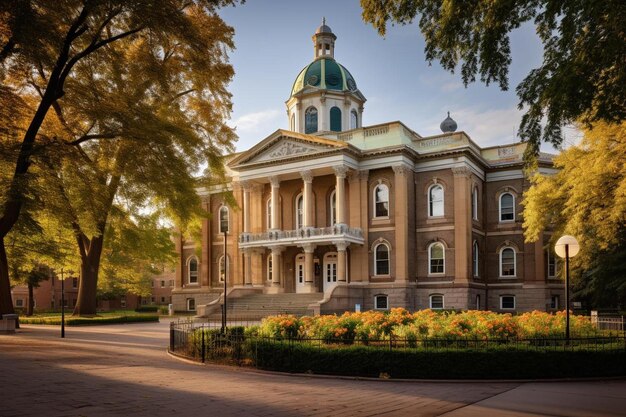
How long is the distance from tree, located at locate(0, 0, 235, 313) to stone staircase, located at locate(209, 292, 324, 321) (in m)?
12.2

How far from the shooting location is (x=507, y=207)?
40.3m

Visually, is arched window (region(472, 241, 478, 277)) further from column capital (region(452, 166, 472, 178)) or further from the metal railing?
the metal railing

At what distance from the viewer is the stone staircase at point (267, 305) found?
34.6m

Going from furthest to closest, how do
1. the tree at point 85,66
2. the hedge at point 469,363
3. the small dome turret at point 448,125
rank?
the small dome turret at point 448,125, the tree at point 85,66, the hedge at point 469,363

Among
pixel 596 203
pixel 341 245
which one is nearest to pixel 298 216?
pixel 341 245

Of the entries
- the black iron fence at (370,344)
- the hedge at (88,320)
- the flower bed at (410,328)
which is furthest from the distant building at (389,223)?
the black iron fence at (370,344)

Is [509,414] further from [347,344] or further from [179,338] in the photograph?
[179,338]

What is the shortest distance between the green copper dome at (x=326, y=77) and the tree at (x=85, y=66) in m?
19.6

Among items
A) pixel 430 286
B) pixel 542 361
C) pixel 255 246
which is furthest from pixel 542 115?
pixel 255 246

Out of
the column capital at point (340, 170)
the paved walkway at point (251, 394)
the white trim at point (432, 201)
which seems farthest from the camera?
the white trim at point (432, 201)

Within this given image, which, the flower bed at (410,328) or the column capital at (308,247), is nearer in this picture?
the flower bed at (410,328)

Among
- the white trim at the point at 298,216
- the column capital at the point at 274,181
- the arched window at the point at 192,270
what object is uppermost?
the column capital at the point at 274,181

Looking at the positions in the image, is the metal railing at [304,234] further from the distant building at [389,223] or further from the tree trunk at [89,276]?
the tree trunk at [89,276]

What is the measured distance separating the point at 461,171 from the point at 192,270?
83.7ft
